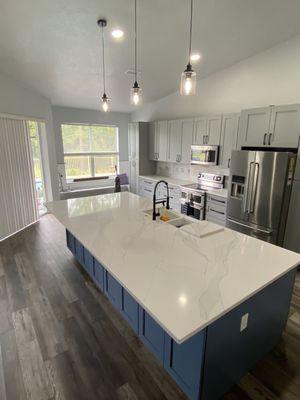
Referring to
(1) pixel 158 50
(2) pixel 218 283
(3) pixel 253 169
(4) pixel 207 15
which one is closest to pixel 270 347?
(2) pixel 218 283

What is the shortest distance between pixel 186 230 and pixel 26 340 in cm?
176

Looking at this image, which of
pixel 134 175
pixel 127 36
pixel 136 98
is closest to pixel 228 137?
pixel 136 98

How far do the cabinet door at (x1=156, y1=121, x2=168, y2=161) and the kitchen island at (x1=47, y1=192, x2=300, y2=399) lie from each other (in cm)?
341

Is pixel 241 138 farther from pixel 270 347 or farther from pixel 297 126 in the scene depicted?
pixel 270 347

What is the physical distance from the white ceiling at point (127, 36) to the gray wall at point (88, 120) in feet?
4.21

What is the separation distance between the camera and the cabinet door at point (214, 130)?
4059mm

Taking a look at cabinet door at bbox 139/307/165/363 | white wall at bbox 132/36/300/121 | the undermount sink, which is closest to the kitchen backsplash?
white wall at bbox 132/36/300/121

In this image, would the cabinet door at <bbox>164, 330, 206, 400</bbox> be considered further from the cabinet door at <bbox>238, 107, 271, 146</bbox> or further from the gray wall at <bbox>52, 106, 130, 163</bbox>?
the gray wall at <bbox>52, 106, 130, 163</bbox>

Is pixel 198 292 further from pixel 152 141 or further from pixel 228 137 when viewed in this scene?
pixel 152 141

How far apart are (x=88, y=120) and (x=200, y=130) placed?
10.4 feet

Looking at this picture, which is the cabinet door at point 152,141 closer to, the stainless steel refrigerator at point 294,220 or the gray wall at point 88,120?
the gray wall at point 88,120

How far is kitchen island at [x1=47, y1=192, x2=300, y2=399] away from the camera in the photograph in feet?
3.97

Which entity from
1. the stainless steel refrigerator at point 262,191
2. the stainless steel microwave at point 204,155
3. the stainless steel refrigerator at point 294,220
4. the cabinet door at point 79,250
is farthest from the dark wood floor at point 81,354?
the stainless steel microwave at point 204,155

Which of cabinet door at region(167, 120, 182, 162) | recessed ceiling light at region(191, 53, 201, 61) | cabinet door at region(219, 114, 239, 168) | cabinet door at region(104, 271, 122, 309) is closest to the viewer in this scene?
cabinet door at region(104, 271, 122, 309)
